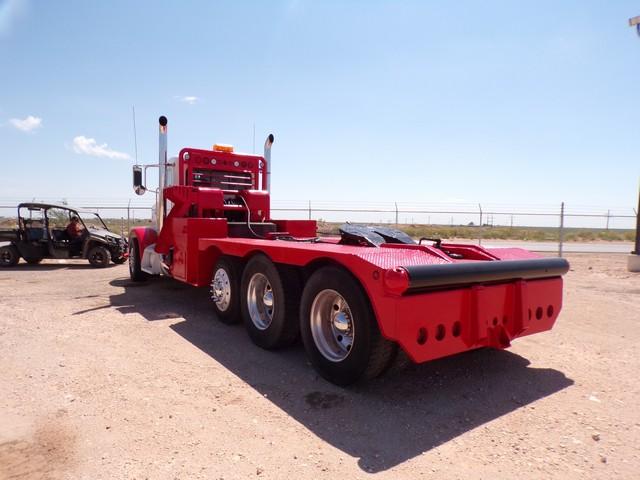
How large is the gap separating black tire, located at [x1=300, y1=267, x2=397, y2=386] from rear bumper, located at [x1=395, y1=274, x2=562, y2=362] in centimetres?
33

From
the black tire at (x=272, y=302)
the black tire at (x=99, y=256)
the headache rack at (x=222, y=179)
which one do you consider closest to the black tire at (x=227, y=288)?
the black tire at (x=272, y=302)

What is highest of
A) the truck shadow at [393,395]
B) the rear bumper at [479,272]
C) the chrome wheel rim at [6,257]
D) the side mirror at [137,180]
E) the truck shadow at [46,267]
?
the side mirror at [137,180]

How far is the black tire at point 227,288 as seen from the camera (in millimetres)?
5523

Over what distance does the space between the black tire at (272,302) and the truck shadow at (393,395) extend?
7.5 inches

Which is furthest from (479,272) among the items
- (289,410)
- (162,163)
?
(162,163)

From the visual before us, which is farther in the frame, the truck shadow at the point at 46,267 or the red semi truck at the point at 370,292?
the truck shadow at the point at 46,267

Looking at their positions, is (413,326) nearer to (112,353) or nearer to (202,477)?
(202,477)

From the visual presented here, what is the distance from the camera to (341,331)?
12.7 feet

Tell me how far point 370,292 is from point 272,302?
69.9 inches

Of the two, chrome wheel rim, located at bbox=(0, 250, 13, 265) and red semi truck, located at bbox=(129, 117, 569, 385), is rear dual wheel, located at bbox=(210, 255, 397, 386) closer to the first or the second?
red semi truck, located at bbox=(129, 117, 569, 385)

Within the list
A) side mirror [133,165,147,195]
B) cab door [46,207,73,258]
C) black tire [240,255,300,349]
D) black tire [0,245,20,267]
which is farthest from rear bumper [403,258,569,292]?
black tire [0,245,20,267]

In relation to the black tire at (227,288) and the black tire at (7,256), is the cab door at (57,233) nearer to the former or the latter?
the black tire at (7,256)

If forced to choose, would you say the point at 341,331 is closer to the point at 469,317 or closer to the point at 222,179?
the point at 469,317

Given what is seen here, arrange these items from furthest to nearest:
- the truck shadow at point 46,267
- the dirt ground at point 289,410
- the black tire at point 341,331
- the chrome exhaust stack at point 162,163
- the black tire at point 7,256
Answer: the black tire at point 7,256
the truck shadow at point 46,267
the chrome exhaust stack at point 162,163
the black tire at point 341,331
the dirt ground at point 289,410
